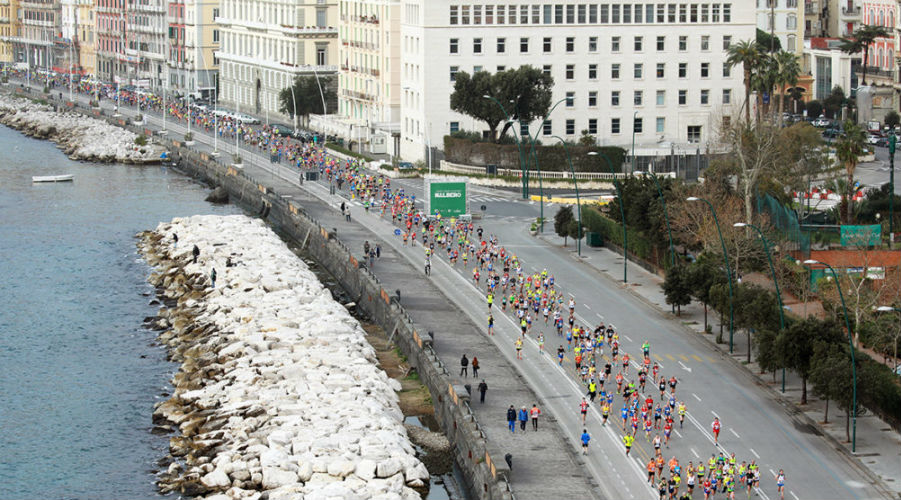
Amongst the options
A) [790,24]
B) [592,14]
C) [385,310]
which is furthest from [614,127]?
[385,310]

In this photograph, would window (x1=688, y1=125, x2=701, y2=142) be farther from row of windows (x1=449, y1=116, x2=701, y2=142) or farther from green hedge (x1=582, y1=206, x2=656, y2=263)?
green hedge (x1=582, y1=206, x2=656, y2=263)

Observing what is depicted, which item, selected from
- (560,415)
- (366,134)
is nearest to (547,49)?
(366,134)

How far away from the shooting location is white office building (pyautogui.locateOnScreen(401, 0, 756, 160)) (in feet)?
458

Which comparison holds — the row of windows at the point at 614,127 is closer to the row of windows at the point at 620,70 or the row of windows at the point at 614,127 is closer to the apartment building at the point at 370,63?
the row of windows at the point at 620,70

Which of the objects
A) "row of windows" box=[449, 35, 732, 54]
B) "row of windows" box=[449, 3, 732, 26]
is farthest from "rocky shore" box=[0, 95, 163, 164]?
"row of windows" box=[449, 3, 732, 26]

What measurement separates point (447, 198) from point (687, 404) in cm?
4790

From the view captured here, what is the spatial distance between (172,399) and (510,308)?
69.3 feet

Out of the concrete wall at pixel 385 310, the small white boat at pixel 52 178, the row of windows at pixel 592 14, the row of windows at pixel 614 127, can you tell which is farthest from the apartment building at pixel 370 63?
the small white boat at pixel 52 178

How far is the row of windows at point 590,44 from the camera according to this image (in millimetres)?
139875

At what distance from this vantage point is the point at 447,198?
11312 cm

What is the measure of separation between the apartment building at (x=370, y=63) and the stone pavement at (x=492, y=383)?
43.4m

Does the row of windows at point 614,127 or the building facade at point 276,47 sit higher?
the building facade at point 276,47

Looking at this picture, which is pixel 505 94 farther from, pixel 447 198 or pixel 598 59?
pixel 447 198

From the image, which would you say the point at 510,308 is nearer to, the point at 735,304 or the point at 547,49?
the point at 735,304
